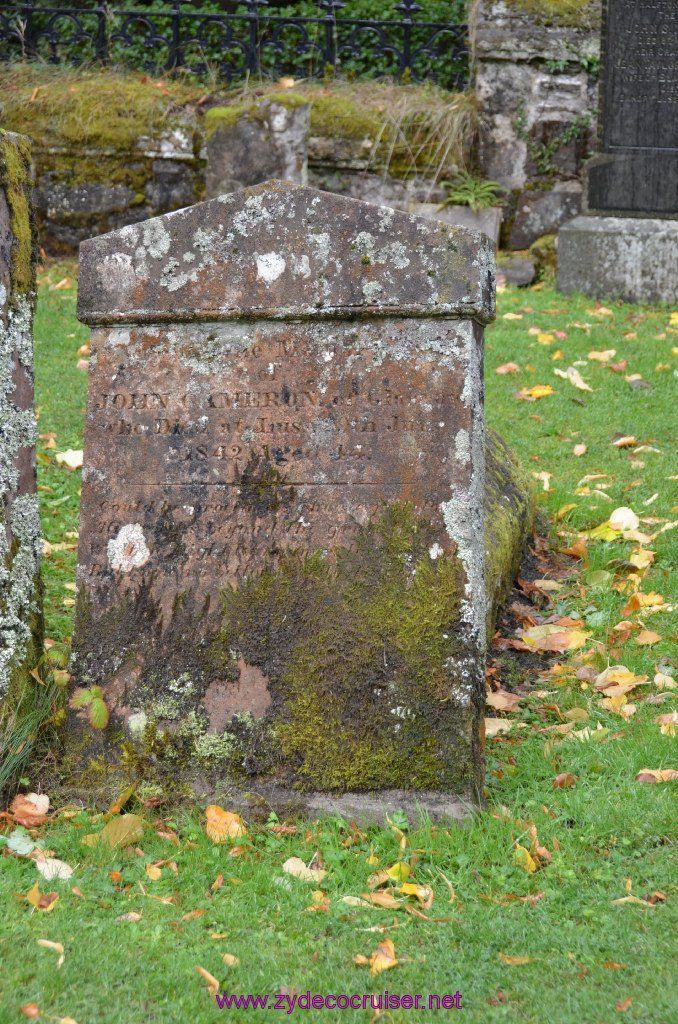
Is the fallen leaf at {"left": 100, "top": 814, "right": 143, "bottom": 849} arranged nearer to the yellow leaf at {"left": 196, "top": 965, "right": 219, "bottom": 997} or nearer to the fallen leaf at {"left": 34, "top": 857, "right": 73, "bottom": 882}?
the fallen leaf at {"left": 34, "top": 857, "right": 73, "bottom": 882}

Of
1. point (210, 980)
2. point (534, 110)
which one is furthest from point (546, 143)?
point (210, 980)

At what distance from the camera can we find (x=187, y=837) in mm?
2869

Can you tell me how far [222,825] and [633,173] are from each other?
23.4 feet

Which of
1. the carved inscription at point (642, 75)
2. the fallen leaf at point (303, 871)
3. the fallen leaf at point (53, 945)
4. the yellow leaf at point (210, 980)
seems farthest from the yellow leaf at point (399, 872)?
the carved inscription at point (642, 75)

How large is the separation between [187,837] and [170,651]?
1.87ft

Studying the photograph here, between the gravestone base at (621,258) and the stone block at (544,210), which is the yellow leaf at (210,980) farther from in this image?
the stone block at (544,210)

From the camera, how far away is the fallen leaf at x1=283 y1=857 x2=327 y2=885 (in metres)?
2.65

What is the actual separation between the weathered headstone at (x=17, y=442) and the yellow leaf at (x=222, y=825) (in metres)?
0.70

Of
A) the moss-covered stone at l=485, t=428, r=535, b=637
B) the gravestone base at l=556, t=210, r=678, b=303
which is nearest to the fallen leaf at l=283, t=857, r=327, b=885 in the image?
the moss-covered stone at l=485, t=428, r=535, b=637

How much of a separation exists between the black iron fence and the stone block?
6.21 ft

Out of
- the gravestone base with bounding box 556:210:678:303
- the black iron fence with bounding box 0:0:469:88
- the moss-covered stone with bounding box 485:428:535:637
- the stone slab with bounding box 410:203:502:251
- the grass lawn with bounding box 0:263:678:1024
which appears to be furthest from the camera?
the black iron fence with bounding box 0:0:469:88

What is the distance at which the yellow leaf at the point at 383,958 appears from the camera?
7.44ft

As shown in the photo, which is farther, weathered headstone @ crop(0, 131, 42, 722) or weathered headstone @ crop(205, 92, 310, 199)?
weathered headstone @ crop(205, 92, 310, 199)

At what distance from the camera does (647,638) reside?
3820mm
